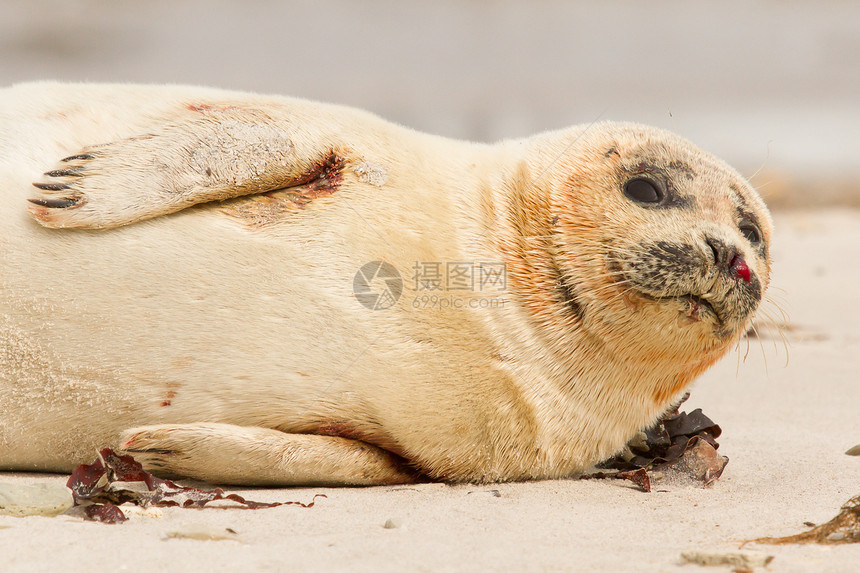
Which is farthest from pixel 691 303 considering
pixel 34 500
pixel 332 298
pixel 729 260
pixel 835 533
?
pixel 34 500

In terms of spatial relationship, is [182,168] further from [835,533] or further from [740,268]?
[835,533]

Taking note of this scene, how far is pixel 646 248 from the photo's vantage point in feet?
11.2

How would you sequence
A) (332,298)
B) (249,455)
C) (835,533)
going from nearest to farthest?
(835,533) < (249,455) < (332,298)

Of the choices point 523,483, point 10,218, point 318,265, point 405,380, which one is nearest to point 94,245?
point 10,218

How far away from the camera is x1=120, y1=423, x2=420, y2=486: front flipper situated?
3205mm

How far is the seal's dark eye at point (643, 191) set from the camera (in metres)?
3.57

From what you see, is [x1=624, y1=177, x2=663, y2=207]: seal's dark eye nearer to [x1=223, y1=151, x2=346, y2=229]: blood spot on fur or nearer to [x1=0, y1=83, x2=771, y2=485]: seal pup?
[x1=0, y1=83, x2=771, y2=485]: seal pup

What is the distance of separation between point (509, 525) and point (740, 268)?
3.92ft

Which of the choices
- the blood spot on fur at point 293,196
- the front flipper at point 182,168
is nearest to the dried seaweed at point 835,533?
the blood spot on fur at point 293,196

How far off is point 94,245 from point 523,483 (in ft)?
5.49

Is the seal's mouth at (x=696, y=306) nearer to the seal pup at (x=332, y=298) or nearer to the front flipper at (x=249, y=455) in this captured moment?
the seal pup at (x=332, y=298)

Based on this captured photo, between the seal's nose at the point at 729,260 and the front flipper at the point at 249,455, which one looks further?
the seal's nose at the point at 729,260

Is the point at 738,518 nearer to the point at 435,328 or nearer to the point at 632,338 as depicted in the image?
the point at 632,338

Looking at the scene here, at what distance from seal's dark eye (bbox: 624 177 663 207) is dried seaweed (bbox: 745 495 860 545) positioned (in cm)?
126
